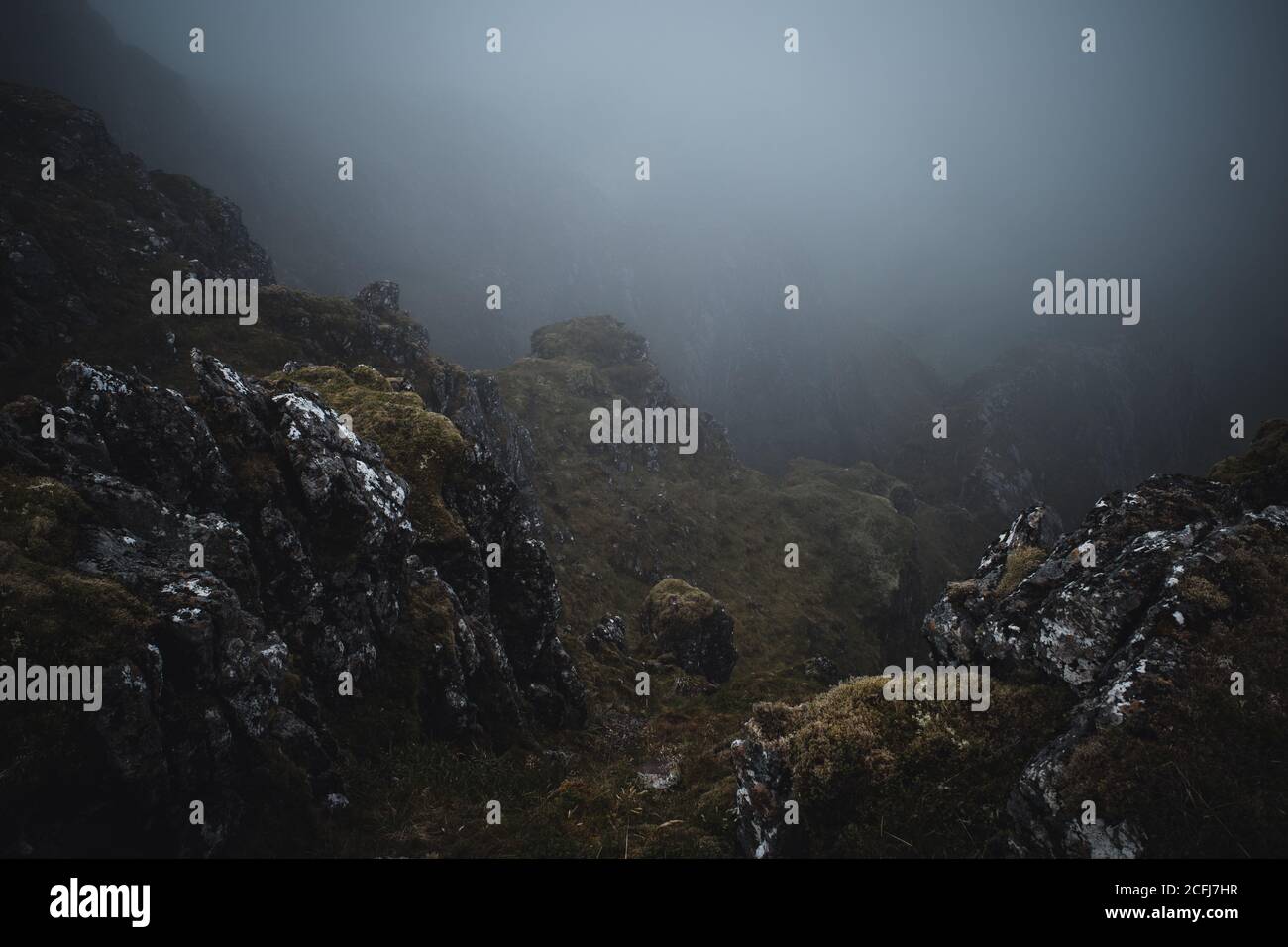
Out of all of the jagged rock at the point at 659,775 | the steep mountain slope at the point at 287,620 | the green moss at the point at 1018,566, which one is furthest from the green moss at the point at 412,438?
the green moss at the point at 1018,566

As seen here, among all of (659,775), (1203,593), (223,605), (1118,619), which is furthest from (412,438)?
(1203,593)

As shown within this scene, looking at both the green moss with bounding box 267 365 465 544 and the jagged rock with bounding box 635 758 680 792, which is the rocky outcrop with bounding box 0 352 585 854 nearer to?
the green moss with bounding box 267 365 465 544

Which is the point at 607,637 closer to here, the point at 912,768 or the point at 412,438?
the point at 412,438

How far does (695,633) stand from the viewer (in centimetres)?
4262

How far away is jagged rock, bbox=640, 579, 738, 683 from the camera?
42094 mm

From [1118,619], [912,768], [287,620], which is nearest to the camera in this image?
[912,768]

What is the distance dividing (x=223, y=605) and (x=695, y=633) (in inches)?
1365

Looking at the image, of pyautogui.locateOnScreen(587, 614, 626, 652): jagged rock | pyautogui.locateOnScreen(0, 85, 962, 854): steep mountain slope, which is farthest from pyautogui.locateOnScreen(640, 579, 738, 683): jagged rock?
pyautogui.locateOnScreen(587, 614, 626, 652): jagged rock

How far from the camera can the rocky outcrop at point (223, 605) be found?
1005 cm

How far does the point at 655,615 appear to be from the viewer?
4525 cm

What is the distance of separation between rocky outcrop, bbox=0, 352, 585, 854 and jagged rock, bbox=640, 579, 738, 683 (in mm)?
20555

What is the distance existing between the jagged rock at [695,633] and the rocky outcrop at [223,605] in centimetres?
2055
